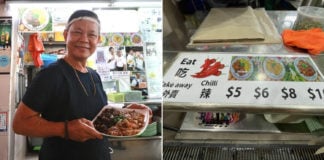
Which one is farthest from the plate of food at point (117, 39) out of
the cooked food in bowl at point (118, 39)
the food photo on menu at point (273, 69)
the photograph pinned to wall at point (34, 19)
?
the food photo on menu at point (273, 69)

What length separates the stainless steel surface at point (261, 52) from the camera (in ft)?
2.01

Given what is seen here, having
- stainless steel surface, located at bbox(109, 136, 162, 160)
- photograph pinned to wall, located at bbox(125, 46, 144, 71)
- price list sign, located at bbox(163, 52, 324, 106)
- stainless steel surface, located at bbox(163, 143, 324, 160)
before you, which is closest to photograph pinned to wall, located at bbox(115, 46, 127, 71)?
photograph pinned to wall, located at bbox(125, 46, 144, 71)

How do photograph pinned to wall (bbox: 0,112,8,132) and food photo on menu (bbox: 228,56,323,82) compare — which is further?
photograph pinned to wall (bbox: 0,112,8,132)

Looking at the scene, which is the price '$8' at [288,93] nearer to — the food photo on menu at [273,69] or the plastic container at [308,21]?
the food photo on menu at [273,69]

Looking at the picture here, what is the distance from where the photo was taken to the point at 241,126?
3.13 ft

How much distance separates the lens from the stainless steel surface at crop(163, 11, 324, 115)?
0.61 m

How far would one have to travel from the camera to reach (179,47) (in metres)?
0.84

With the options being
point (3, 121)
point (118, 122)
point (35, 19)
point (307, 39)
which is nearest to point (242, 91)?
point (307, 39)

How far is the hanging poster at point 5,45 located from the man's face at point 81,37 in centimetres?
27

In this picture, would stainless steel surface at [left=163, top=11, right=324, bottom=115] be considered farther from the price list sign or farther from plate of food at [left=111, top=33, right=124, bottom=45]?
plate of food at [left=111, top=33, right=124, bottom=45]

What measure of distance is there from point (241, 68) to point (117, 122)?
0.62 m

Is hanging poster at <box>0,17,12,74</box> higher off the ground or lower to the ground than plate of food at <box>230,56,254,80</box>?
lower

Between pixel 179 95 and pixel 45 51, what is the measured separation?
0.76 meters

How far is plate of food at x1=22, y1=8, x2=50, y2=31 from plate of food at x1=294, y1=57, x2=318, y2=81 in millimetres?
941
